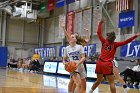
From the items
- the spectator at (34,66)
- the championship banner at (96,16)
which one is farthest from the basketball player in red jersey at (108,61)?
the spectator at (34,66)

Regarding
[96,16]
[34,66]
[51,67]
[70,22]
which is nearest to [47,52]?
[34,66]

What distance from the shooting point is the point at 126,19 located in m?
21.4

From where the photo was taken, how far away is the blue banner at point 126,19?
20969mm

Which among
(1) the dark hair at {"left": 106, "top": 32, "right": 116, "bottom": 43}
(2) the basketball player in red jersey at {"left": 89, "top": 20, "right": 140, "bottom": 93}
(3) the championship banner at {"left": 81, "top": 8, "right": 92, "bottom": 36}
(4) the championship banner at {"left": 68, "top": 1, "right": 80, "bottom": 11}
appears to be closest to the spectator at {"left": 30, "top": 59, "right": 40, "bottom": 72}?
(3) the championship banner at {"left": 81, "top": 8, "right": 92, "bottom": 36}

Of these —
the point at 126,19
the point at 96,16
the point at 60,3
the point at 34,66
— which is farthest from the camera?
the point at 60,3

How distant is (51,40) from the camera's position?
35031mm

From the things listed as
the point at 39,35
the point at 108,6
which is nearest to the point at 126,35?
the point at 108,6

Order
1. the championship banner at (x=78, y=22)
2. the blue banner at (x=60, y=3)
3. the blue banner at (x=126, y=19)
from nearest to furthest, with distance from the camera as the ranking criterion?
1. the blue banner at (x=126, y=19)
2. the championship banner at (x=78, y=22)
3. the blue banner at (x=60, y=3)

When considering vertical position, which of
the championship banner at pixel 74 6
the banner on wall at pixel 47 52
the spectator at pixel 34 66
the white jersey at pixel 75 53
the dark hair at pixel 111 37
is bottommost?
the spectator at pixel 34 66

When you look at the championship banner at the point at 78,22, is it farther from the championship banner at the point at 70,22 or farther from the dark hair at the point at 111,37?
the dark hair at the point at 111,37

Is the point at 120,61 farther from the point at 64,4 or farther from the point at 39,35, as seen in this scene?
the point at 39,35

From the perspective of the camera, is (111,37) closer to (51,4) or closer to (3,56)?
(51,4)

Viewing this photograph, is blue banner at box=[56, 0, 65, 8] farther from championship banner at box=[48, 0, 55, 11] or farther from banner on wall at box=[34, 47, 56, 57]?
banner on wall at box=[34, 47, 56, 57]

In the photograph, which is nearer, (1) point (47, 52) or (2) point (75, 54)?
(2) point (75, 54)
